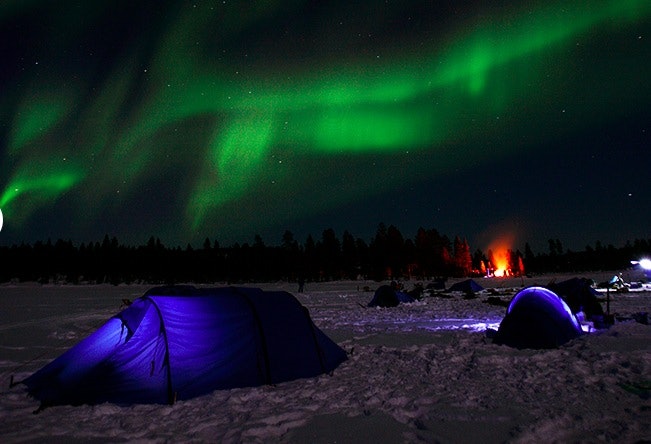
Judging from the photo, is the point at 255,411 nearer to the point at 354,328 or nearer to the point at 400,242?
the point at 354,328

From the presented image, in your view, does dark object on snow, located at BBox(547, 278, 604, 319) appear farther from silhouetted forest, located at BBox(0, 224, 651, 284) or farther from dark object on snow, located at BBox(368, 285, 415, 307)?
silhouetted forest, located at BBox(0, 224, 651, 284)

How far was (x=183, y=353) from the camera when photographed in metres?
7.30

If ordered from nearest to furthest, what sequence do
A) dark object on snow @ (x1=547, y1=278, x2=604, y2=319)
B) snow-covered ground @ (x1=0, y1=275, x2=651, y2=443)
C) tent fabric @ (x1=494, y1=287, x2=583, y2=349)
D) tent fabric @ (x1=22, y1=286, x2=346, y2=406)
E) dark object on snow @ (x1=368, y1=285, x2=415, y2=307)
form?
snow-covered ground @ (x1=0, y1=275, x2=651, y2=443) < tent fabric @ (x1=22, y1=286, x2=346, y2=406) < tent fabric @ (x1=494, y1=287, x2=583, y2=349) < dark object on snow @ (x1=547, y1=278, x2=604, y2=319) < dark object on snow @ (x1=368, y1=285, x2=415, y2=307)

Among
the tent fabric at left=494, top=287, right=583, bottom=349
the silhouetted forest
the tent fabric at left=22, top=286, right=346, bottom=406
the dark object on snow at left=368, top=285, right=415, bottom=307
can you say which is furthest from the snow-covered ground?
the silhouetted forest

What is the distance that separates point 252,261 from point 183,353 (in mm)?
107490

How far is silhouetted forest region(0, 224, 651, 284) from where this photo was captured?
108 metres

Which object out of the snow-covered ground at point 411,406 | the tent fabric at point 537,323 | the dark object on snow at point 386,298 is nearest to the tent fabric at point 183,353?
the snow-covered ground at point 411,406

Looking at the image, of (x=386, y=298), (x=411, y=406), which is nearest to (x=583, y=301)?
(x=386, y=298)

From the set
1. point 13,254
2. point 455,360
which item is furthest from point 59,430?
point 13,254

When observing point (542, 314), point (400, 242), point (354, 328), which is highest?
point (400, 242)

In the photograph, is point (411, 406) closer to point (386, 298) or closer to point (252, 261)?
point (386, 298)

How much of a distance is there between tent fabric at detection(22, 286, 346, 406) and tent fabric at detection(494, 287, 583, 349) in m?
5.86

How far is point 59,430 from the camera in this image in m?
5.66

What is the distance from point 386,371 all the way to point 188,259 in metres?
117
